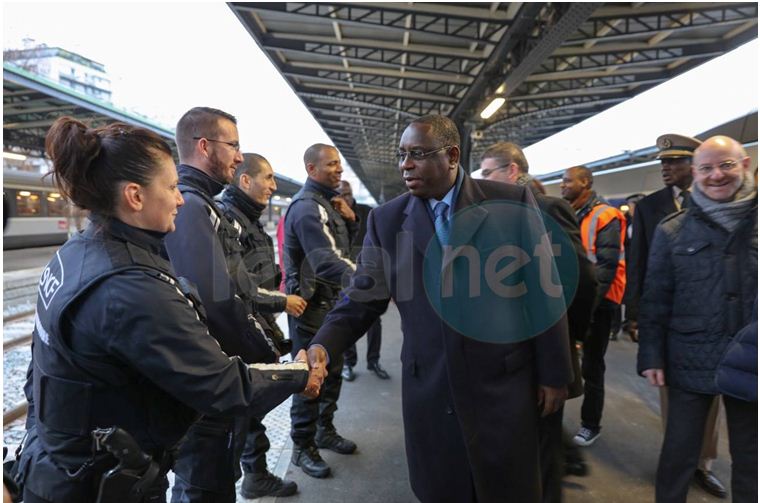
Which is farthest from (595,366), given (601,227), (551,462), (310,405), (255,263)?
(255,263)

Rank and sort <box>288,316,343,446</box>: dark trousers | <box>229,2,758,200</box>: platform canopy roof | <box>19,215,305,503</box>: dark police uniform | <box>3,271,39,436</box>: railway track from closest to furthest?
<box>19,215,305,503</box>: dark police uniform → <box>288,316,343,446</box>: dark trousers → <box>3,271,39,436</box>: railway track → <box>229,2,758,200</box>: platform canopy roof

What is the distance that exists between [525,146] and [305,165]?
73.1ft

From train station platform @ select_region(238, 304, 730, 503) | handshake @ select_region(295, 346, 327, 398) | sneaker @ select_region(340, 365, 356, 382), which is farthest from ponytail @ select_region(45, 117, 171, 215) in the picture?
sneaker @ select_region(340, 365, 356, 382)

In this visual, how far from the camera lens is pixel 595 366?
11.5ft

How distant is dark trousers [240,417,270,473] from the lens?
2795 mm

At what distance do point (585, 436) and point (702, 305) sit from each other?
1.69m

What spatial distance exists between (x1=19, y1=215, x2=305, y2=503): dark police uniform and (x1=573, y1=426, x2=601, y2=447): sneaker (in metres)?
2.98

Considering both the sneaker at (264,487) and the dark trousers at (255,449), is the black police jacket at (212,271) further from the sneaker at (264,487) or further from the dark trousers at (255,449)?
the sneaker at (264,487)

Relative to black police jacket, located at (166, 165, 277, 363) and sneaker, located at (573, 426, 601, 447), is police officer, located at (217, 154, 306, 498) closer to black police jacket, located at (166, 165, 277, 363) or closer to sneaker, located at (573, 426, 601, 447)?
black police jacket, located at (166, 165, 277, 363)

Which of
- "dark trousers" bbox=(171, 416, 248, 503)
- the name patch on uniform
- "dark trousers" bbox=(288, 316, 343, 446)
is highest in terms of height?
the name patch on uniform

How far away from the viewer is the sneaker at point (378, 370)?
4.86 m

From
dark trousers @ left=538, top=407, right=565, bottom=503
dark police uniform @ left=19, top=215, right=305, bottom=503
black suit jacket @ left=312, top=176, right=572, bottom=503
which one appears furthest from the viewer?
dark trousers @ left=538, top=407, right=565, bottom=503

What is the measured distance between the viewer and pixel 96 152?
130 centimetres

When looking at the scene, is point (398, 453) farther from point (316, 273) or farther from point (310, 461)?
point (316, 273)
